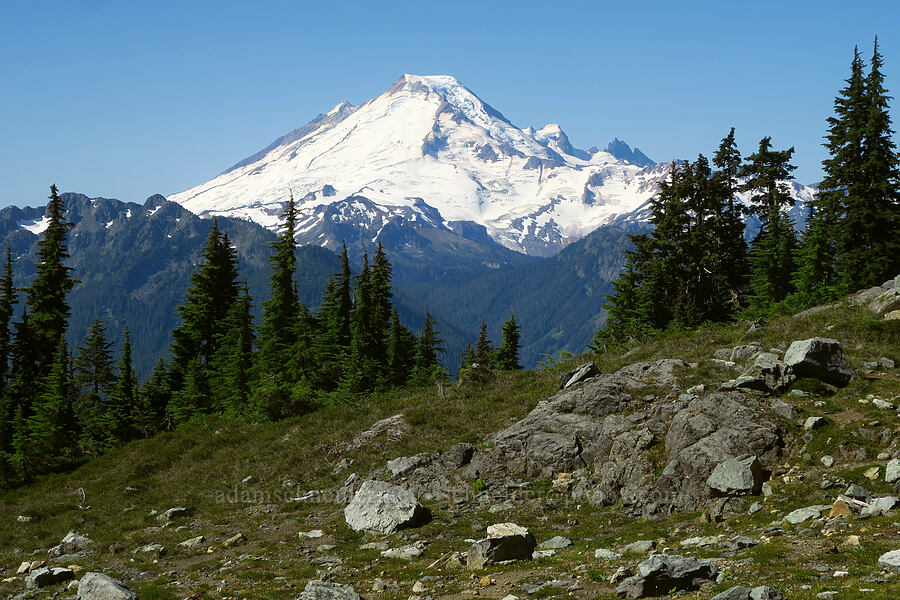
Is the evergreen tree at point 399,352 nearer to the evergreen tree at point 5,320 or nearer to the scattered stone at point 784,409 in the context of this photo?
the evergreen tree at point 5,320

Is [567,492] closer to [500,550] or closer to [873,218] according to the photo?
[500,550]

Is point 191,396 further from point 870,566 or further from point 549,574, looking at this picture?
point 870,566

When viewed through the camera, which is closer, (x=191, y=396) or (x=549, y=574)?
(x=549, y=574)

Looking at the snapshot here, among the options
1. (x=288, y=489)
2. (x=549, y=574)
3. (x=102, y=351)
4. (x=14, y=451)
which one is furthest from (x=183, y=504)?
(x=102, y=351)

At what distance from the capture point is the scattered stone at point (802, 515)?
13.3 meters

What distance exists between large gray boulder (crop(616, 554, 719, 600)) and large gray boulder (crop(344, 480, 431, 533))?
8.46 metres

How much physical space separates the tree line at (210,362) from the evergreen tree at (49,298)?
0.27ft

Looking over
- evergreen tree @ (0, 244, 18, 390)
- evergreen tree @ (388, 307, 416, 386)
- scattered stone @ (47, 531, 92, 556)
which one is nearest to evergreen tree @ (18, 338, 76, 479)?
evergreen tree @ (0, 244, 18, 390)

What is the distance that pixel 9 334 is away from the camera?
51.9 metres

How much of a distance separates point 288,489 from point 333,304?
34940 mm

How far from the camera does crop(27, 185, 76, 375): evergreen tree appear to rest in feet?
165

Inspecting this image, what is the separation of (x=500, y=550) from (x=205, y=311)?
46400 millimetres

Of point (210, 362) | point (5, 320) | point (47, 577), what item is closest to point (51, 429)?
point (210, 362)

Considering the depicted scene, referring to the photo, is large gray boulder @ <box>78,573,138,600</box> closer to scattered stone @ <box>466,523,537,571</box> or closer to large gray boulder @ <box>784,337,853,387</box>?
scattered stone @ <box>466,523,537,571</box>
